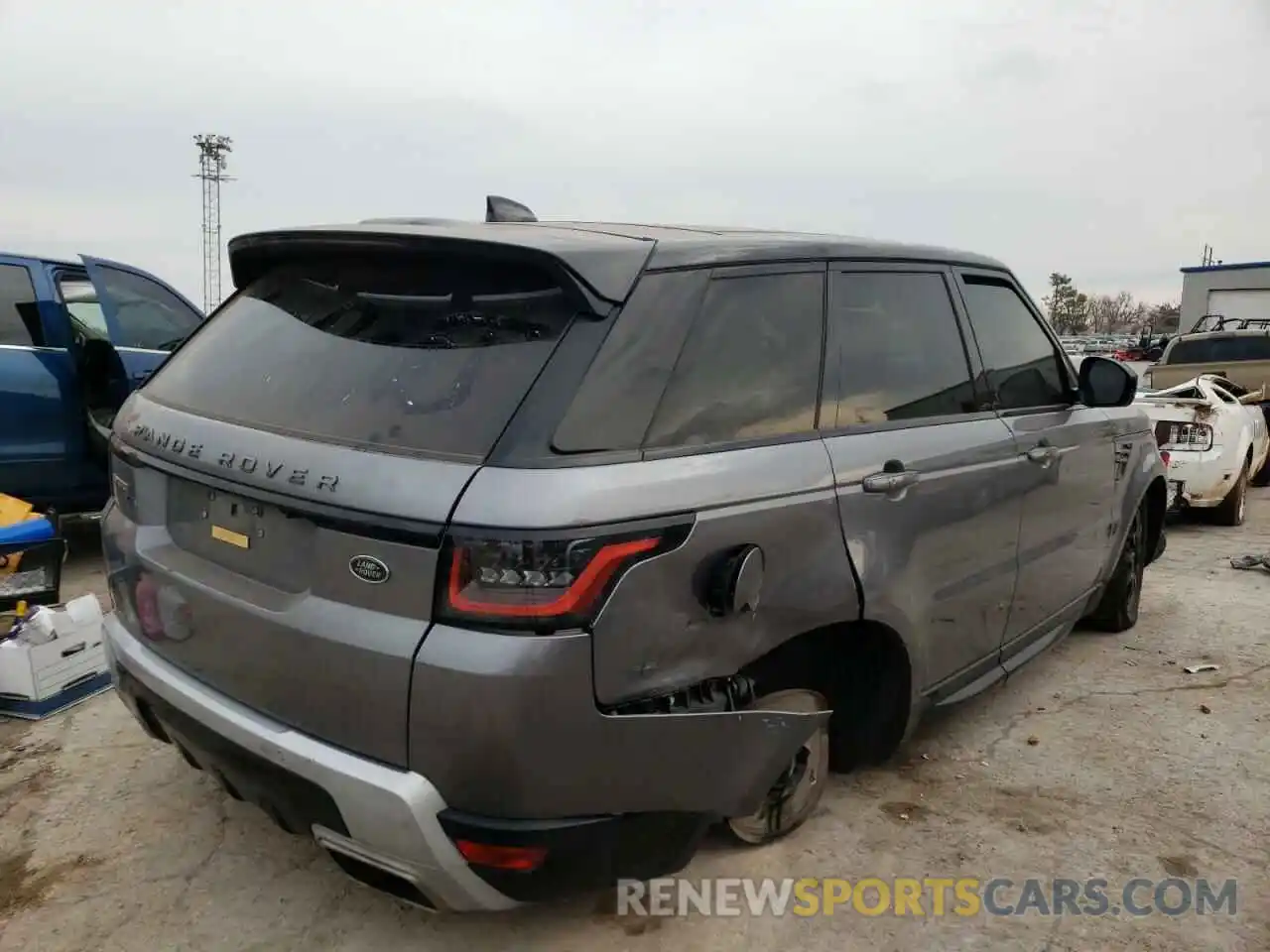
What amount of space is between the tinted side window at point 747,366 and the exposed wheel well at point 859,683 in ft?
2.05

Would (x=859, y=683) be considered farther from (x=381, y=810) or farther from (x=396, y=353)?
(x=396, y=353)

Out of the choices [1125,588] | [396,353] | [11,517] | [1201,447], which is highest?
[396,353]

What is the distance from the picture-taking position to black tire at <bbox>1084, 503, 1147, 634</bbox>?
15.8 ft

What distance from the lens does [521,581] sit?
6.08 feet

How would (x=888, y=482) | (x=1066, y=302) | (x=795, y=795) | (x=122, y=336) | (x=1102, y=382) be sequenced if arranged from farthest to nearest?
(x=1066, y=302) < (x=122, y=336) < (x=1102, y=382) < (x=795, y=795) < (x=888, y=482)

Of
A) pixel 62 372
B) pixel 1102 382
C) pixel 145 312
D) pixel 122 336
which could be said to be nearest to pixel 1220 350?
pixel 1102 382

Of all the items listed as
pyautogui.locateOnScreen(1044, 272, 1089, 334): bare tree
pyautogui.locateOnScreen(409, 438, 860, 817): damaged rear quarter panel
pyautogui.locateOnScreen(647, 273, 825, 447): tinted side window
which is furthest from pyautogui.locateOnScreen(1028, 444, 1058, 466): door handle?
pyautogui.locateOnScreen(1044, 272, 1089, 334): bare tree

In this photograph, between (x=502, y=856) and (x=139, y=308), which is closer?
(x=502, y=856)

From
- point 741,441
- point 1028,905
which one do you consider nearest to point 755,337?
point 741,441

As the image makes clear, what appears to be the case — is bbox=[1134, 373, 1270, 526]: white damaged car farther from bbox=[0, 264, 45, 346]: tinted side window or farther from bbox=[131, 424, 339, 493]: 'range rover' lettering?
bbox=[0, 264, 45, 346]: tinted side window

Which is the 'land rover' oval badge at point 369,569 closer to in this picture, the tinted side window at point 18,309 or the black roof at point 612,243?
the black roof at point 612,243

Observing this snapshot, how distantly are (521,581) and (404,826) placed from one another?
576mm

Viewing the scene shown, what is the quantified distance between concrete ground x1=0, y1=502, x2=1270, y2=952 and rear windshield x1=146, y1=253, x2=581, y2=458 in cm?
135

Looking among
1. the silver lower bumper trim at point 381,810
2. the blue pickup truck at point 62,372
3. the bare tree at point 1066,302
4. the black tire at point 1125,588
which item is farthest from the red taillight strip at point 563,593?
the bare tree at point 1066,302
